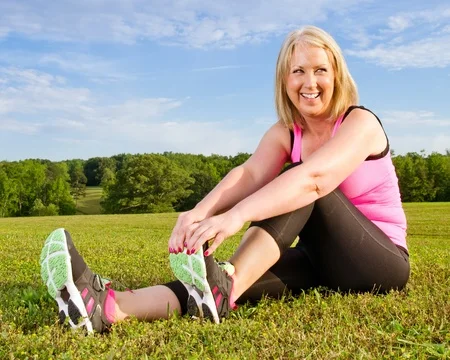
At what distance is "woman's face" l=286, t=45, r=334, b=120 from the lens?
340 centimetres

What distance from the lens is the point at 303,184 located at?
115 inches

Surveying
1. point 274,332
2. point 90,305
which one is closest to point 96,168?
point 90,305

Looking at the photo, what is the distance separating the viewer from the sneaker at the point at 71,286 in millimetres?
2771

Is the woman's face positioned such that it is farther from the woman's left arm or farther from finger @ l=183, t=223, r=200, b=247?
finger @ l=183, t=223, r=200, b=247

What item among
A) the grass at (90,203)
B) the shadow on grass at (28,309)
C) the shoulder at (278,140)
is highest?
the shoulder at (278,140)

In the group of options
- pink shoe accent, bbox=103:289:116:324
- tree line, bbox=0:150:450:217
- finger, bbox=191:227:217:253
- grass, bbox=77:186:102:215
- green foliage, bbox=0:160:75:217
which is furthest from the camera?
grass, bbox=77:186:102:215

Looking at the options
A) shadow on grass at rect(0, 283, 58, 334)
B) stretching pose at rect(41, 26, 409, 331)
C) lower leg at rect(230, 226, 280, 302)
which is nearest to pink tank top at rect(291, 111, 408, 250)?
stretching pose at rect(41, 26, 409, 331)

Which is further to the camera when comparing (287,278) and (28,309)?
(287,278)

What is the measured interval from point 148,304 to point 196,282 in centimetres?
42

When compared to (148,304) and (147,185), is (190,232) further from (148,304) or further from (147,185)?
(147,185)

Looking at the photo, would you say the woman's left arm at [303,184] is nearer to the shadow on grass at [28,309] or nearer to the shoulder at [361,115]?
the shoulder at [361,115]

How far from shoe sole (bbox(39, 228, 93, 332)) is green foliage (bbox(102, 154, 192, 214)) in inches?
2403

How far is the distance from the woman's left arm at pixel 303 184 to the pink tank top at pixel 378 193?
21cm

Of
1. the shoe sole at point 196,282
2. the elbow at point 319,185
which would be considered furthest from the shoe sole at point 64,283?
the elbow at point 319,185
